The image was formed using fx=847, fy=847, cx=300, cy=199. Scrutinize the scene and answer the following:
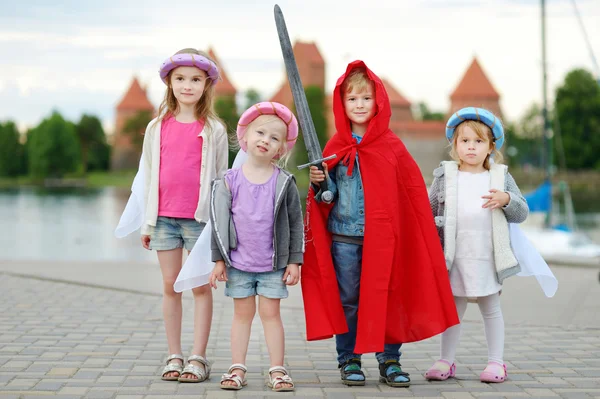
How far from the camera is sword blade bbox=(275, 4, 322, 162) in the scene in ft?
13.5

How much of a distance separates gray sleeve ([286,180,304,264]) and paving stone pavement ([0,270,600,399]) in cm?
66

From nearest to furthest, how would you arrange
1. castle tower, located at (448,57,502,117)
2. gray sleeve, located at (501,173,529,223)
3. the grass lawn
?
gray sleeve, located at (501,173,529,223)
the grass lawn
castle tower, located at (448,57,502,117)

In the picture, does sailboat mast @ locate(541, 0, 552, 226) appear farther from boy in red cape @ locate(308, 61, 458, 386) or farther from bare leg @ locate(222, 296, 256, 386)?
bare leg @ locate(222, 296, 256, 386)

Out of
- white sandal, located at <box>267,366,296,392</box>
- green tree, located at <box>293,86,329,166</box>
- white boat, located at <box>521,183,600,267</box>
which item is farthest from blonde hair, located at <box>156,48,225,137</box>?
green tree, located at <box>293,86,329,166</box>

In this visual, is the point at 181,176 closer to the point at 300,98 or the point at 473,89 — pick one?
the point at 300,98

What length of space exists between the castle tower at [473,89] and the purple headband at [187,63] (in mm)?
92785

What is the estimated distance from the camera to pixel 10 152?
107438 millimetres

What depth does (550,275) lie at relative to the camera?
15.0 ft

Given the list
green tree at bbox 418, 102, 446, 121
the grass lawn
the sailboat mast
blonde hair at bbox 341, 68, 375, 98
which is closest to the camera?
blonde hair at bbox 341, 68, 375, 98

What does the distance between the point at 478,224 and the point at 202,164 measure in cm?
150

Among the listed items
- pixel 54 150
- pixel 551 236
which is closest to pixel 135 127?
pixel 54 150

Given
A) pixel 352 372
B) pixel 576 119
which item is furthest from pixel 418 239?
pixel 576 119

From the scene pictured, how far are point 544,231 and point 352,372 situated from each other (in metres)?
23.3

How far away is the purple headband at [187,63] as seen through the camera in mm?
4512
